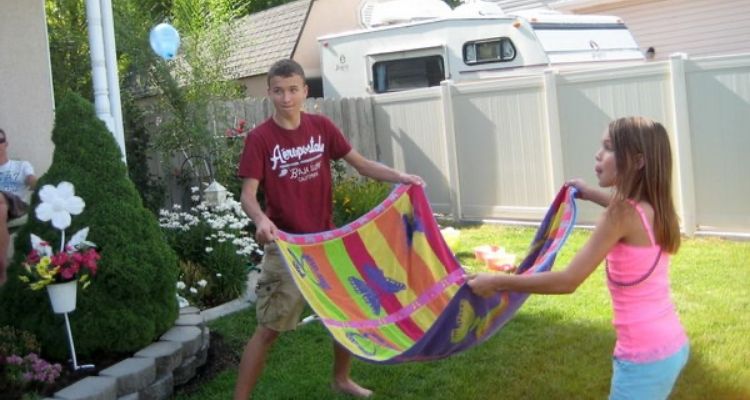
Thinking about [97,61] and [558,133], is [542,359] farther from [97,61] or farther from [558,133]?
[558,133]

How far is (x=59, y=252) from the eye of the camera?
438 cm

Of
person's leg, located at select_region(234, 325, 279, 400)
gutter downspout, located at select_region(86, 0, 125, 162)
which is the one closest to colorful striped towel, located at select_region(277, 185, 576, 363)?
person's leg, located at select_region(234, 325, 279, 400)

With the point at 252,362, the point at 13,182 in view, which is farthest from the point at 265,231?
the point at 13,182

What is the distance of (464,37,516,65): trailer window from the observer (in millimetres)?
10820

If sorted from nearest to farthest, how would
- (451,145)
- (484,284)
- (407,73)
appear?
(484,284)
(451,145)
(407,73)

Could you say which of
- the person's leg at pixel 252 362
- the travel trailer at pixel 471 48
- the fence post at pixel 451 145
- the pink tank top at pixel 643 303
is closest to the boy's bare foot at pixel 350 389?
the person's leg at pixel 252 362

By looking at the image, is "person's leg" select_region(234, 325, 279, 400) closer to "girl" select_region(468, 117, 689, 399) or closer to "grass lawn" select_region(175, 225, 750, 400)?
"grass lawn" select_region(175, 225, 750, 400)

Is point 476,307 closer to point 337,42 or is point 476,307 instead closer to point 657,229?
point 657,229

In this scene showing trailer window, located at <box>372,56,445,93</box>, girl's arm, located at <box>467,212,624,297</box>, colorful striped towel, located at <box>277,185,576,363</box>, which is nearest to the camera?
girl's arm, located at <box>467,212,624,297</box>

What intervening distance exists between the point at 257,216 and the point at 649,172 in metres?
1.76

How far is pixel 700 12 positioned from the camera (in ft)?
48.4

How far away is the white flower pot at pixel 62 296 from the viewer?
4219 mm

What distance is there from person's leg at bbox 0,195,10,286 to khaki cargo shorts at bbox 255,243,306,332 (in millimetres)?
2299

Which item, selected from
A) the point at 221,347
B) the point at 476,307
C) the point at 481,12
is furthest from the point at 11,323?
the point at 481,12
